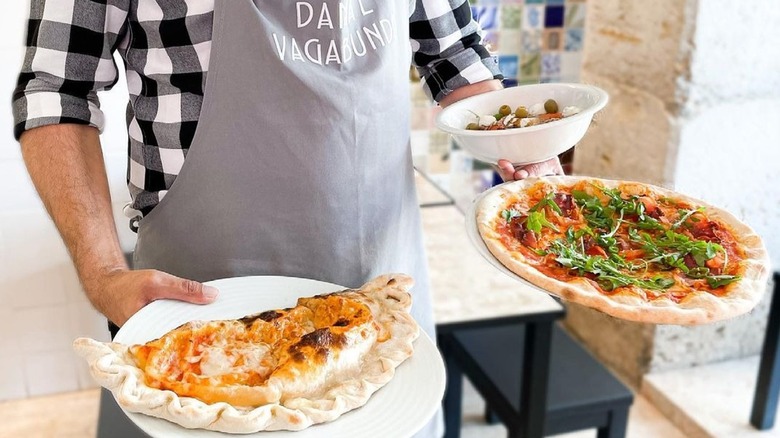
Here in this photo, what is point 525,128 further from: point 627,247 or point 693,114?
point 693,114

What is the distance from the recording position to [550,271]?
1.22 m

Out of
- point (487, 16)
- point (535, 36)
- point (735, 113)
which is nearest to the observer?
point (735, 113)

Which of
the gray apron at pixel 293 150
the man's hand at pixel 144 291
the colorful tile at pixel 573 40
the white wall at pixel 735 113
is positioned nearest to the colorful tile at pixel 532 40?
the colorful tile at pixel 573 40

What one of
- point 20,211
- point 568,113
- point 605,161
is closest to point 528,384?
point 568,113

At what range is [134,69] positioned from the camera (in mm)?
1211

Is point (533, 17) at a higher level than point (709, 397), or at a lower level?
higher

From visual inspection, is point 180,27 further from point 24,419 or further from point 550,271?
point 24,419

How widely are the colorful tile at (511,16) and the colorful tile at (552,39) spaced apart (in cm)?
14

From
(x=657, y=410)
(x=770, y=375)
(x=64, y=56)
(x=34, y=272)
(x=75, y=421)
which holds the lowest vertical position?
(x=657, y=410)

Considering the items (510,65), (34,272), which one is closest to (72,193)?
(34,272)

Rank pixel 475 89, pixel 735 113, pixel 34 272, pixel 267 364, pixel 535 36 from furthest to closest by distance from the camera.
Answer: pixel 535 36, pixel 735 113, pixel 34 272, pixel 475 89, pixel 267 364

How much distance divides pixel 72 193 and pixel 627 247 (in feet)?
3.05

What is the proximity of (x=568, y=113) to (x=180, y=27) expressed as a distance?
2.10 feet

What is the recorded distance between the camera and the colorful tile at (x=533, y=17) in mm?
3346
